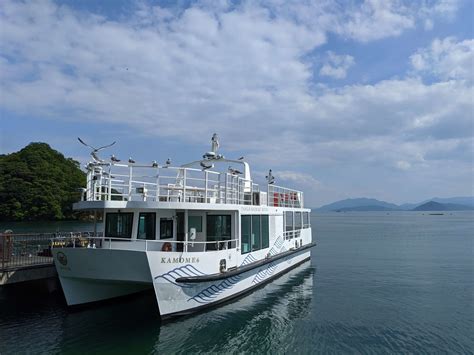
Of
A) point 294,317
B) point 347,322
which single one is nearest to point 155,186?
point 294,317

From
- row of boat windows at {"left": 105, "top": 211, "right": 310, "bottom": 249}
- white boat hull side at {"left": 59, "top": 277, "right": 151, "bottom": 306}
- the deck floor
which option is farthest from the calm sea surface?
row of boat windows at {"left": 105, "top": 211, "right": 310, "bottom": 249}

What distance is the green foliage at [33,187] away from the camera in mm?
65375

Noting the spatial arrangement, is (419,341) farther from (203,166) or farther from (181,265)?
(203,166)

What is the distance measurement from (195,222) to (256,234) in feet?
10.9

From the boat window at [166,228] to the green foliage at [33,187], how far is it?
2305 inches

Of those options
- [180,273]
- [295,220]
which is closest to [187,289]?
[180,273]

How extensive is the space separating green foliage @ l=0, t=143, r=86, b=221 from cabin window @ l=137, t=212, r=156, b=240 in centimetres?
5862

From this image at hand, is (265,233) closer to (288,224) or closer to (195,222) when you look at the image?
(195,222)

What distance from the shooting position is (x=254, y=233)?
16.5 metres

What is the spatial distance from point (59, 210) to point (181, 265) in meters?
64.1

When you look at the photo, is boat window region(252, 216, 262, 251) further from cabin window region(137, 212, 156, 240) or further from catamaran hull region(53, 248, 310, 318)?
cabin window region(137, 212, 156, 240)

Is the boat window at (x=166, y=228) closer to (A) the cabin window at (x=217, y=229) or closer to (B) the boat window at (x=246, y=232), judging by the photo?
(A) the cabin window at (x=217, y=229)

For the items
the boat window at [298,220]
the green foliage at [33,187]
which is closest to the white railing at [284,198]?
the boat window at [298,220]

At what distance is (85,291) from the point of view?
1398cm
